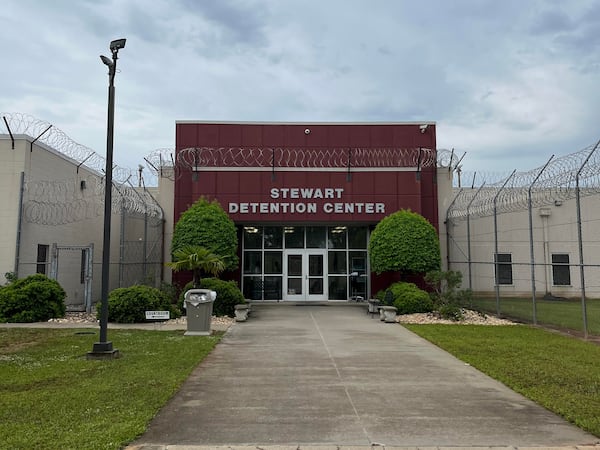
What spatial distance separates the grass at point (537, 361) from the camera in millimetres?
6051

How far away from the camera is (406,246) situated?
17016mm

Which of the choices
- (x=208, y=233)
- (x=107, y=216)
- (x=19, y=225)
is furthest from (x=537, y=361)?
(x=19, y=225)

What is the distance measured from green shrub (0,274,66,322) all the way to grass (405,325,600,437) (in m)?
9.72

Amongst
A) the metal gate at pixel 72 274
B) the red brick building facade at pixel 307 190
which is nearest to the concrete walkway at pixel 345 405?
the metal gate at pixel 72 274

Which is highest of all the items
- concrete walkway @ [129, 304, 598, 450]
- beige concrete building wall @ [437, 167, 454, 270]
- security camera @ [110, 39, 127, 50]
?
security camera @ [110, 39, 127, 50]

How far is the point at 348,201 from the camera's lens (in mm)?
19469

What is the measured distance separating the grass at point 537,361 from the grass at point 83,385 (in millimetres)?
4704

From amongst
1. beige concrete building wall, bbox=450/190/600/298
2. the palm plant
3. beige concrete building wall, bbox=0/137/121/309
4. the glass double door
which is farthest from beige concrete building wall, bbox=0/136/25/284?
beige concrete building wall, bbox=450/190/600/298

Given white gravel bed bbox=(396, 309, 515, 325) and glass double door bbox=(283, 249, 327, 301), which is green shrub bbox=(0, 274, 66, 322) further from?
white gravel bed bbox=(396, 309, 515, 325)

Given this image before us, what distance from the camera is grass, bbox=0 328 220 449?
15.7 ft

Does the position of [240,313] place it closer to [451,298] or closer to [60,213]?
[451,298]

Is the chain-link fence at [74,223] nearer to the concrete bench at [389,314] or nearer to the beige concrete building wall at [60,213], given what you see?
the beige concrete building wall at [60,213]

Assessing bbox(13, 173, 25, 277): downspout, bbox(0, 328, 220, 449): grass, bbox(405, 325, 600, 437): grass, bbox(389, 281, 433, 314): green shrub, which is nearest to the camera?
bbox(0, 328, 220, 449): grass

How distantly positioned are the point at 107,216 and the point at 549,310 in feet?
47.2
